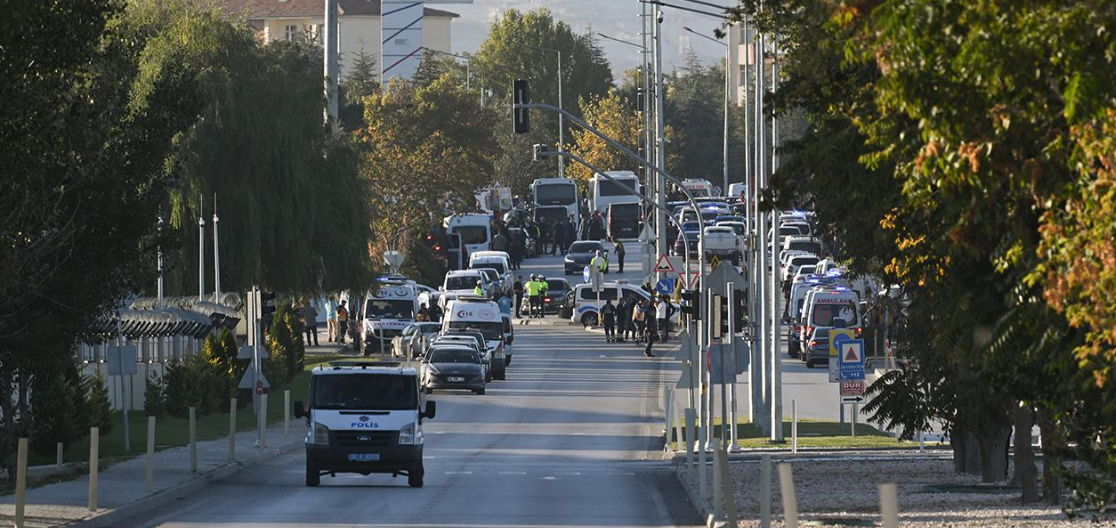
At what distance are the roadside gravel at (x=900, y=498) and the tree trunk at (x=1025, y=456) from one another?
22 centimetres

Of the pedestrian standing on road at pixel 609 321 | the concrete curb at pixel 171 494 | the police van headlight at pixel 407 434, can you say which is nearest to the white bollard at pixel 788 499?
the concrete curb at pixel 171 494

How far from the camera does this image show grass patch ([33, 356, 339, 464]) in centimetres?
3319

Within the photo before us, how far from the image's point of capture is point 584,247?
A: 309 feet

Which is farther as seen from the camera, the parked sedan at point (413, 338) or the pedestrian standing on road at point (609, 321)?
the pedestrian standing on road at point (609, 321)

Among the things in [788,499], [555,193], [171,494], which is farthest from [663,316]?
[788,499]

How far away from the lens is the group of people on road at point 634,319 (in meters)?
65.8

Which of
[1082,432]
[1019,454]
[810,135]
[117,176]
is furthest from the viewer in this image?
[117,176]

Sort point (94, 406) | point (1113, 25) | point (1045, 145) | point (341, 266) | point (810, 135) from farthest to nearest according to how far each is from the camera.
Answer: point (341, 266), point (94, 406), point (810, 135), point (1045, 145), point (1113, 25)

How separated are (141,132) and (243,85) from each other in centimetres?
2828

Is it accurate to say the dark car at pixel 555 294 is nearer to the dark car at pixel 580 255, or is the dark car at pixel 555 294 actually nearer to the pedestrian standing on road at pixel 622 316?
the dark car at pixel 580 255

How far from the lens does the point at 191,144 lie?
5272 cm

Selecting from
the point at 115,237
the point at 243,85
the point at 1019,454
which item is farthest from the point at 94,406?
the point at 243,85

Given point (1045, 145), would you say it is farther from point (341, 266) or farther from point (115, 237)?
point (341, 266)

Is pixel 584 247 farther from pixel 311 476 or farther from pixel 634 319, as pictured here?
pixel 311 476
